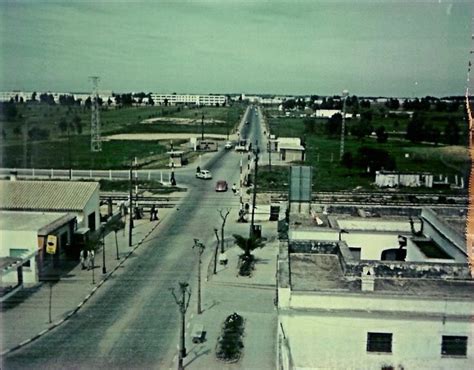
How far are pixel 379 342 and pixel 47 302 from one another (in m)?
2.16

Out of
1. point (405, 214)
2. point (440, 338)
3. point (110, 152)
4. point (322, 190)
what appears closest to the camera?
point (440, 338)

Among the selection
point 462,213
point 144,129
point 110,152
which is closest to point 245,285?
point 462,213

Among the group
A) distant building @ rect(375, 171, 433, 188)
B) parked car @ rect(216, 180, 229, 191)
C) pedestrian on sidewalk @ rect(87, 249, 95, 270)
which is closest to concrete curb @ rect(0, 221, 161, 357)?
pedestrian on sidewalk @ rect(87, 249, 95, 270)

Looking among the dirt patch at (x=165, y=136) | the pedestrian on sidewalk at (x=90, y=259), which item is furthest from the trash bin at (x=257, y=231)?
the dirt patch at (x=165, y=136)

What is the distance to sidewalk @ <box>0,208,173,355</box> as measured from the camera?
3.11 meters

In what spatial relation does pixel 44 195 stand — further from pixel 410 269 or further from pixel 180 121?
pixel 180 121

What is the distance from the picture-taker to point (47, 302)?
3.61m

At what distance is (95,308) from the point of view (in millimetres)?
3668

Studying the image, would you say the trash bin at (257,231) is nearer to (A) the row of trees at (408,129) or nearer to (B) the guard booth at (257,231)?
(B) the guard booth at (257,231)

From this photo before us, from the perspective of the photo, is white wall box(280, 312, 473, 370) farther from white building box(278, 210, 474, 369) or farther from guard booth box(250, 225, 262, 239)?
guard booth box(250, 225, 262, 239)

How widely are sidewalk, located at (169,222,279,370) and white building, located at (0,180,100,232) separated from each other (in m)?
1.15

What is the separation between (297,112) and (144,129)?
4525 mm

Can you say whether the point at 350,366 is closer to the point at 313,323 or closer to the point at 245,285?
the point at 313,323

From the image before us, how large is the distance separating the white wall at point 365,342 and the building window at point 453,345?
0.7 inches
